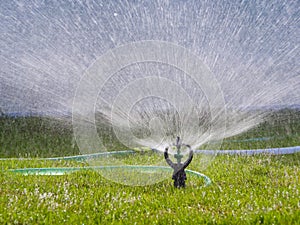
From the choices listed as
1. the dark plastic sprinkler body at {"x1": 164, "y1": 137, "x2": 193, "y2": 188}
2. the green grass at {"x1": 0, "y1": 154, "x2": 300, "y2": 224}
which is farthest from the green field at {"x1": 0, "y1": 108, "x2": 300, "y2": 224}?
the dark plastic sprinkler body at {"x1": 164, "y1": 137, "x2": 193, "y2": 188}

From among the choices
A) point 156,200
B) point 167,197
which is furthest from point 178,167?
point 156,200

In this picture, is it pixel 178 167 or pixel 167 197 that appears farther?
pixel 178 167

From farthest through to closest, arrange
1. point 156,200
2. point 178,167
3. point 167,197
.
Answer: point 178,167
point 167,197
point 156,200

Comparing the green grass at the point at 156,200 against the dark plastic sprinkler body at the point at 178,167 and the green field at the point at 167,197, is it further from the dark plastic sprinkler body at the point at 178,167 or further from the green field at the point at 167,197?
the dark plastic sprinkler body at the point at 178,167

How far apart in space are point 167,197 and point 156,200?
0.19 metres

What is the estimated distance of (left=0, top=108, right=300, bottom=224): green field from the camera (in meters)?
3.49

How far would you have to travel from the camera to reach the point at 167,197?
4309 millimetres

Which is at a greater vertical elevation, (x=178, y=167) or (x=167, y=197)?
(x=178, y=167)

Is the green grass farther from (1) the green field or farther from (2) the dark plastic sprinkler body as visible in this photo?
(2) the dark plastic sprinkler body

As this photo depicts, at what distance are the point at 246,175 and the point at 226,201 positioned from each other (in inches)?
66.6

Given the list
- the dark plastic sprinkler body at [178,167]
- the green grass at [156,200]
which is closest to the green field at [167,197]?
the green grass at [156,200]

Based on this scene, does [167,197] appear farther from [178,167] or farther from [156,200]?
[178,167]

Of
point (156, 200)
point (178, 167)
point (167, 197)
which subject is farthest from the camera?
point (178, 167)

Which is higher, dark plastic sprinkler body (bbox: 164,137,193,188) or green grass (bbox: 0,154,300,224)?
dark plastic sprinkler body (bbox: 164,137,193,188)
